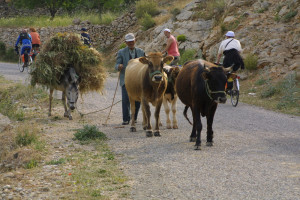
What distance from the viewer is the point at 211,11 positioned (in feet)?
92.3

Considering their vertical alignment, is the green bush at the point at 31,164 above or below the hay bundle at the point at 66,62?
below

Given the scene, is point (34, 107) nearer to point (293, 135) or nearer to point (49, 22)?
point (293, 135)

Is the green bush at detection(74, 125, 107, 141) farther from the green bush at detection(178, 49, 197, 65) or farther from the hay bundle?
the green bush at detection(178, 49, 197, 65)

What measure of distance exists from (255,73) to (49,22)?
25.3m

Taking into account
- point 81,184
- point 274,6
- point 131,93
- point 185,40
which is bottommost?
point 81,184

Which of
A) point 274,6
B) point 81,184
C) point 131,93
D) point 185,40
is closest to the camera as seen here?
point 81,184

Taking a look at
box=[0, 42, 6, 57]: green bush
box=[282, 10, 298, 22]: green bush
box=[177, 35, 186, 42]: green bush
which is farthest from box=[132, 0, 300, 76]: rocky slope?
box=[0, 42, 6, 57]: green bush

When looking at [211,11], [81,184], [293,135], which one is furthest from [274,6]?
[81,184]

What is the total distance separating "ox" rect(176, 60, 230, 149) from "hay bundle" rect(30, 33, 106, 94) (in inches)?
145

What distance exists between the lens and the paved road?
6.19 meters

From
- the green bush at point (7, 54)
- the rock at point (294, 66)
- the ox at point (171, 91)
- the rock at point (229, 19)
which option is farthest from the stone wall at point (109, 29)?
the ox at point (171, 91)

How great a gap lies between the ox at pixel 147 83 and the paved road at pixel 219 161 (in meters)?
0.61

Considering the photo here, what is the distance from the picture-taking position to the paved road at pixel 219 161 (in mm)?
6188

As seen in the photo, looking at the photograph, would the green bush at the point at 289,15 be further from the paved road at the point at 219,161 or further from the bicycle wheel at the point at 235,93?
the paved road at the point at 219,161
